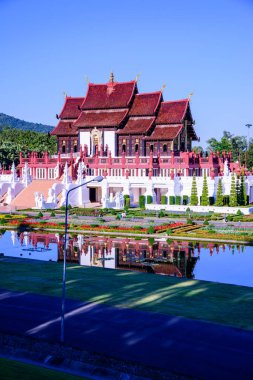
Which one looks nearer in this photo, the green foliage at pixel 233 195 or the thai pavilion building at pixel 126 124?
the green foliage at pixel 233 195

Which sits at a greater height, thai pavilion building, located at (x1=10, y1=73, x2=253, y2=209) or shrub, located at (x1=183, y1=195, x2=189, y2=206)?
thai pavilion building, located at (x1=10, y1=73, x2=253, y2=209)

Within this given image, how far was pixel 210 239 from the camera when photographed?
46.6m

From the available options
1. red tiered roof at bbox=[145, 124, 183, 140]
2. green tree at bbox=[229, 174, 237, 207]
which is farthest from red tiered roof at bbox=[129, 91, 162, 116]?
green tree at bbox=[229, 174, 237, 207]

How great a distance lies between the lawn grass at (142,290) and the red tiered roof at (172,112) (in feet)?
163

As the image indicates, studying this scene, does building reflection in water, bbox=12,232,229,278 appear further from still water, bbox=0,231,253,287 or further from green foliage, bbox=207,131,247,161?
green foliage, bbox=207,131,247,161

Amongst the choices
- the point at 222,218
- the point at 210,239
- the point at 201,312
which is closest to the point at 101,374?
the point at 201,312

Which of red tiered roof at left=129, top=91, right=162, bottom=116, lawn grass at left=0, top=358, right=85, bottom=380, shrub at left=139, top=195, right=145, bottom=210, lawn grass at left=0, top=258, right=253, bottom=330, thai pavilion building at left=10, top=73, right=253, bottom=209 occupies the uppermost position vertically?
red tiered roof at left=129, top=91, right=162, bottom=116

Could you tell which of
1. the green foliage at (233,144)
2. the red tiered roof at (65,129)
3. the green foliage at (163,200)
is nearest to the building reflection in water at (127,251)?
the green foliage at (163,200)

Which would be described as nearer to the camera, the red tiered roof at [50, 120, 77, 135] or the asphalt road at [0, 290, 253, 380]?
the asphalt road at [0, 290, 253, 380]

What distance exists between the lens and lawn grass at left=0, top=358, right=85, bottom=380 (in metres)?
16.3

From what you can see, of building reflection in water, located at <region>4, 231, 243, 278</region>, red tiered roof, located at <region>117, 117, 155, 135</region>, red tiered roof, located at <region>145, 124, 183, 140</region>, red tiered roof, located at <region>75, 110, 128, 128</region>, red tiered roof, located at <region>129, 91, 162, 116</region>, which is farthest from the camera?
red tiered roof, located at <region>75, 110, 128, 128</region>

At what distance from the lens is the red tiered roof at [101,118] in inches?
3310

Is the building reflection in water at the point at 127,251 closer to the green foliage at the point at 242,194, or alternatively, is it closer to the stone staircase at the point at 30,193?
the stone staircase at the point at 30,193

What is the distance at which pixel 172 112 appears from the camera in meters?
82.6
